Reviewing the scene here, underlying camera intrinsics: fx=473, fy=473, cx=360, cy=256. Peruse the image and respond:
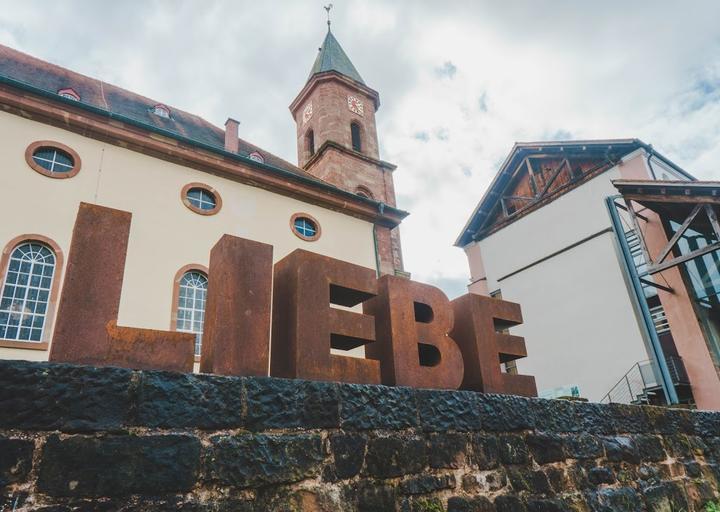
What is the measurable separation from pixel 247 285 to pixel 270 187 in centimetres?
1062

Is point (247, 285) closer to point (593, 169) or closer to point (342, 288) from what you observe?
point (342, 288)

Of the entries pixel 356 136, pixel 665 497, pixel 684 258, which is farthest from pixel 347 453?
pixel 356 136

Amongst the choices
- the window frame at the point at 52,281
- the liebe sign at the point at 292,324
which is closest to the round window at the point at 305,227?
the window frame at the point at 52,281

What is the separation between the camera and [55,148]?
9.89 meters

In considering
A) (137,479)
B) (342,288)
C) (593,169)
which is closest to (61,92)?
(342,288)

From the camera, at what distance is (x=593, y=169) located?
643 inches

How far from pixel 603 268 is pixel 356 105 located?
1304 cm

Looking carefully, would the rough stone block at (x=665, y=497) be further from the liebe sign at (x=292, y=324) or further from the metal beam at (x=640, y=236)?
the metal beam at (x=640, y=236)

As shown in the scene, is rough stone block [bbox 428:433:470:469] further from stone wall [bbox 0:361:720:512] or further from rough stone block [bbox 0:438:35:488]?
rough stone block [bbox 0:438:35:488]

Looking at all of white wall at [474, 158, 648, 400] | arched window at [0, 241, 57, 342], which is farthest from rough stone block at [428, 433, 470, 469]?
white wall at [474, 158, 648, 400]

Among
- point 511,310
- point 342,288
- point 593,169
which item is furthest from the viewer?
point 593,169

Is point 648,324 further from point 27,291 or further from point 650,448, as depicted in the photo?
point 27,291

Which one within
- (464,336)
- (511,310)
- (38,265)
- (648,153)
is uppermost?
(648,153)

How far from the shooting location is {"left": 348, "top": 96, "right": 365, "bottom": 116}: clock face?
72.1 feet
